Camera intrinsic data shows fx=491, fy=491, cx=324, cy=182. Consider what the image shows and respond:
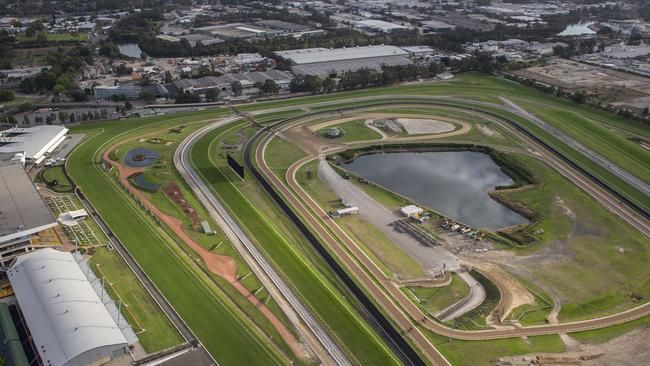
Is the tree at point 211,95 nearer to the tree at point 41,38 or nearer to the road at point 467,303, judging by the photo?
the road at point 467,303

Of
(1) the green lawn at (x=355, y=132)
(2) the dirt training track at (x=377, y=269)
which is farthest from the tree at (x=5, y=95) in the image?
(1) the green lawn at (x=355, y=132)

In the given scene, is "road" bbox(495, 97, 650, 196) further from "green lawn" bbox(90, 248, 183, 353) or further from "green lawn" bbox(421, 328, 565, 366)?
"green lawn" bbox(90, 248, 183, 353)

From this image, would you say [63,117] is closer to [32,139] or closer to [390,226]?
[32,139]

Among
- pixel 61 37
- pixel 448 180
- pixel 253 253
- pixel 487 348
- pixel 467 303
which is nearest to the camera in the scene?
pixel 487 348

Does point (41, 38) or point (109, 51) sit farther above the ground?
point (41, 38)

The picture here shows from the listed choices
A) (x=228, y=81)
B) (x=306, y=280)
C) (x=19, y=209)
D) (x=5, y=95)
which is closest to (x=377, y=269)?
(x=306, y=280)

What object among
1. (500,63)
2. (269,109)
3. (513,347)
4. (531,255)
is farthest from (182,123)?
(500,63)


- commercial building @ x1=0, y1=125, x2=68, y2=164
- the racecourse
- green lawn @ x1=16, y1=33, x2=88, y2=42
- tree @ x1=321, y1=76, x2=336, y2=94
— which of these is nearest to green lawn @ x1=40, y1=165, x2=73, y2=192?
the racecourse
